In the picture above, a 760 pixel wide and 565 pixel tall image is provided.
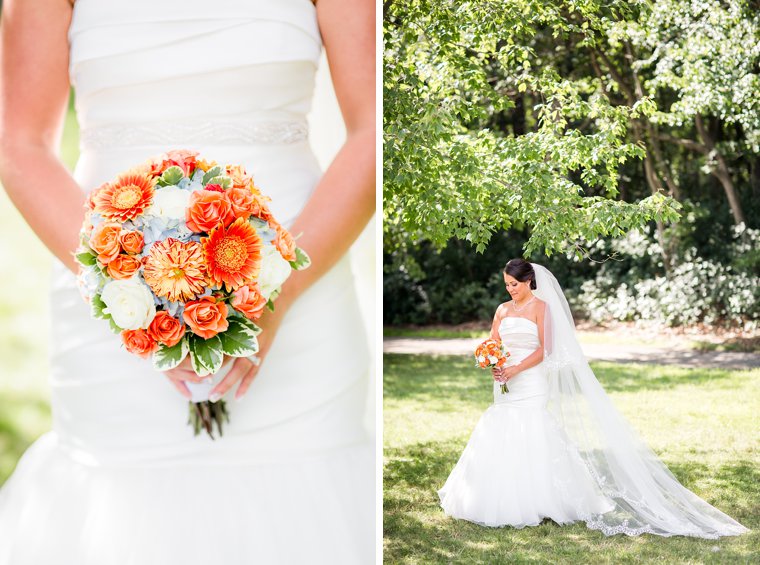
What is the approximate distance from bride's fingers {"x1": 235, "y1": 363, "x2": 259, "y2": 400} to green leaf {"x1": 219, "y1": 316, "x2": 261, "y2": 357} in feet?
0.48

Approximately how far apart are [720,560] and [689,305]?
3.39 ft

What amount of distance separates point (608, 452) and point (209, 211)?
230cm

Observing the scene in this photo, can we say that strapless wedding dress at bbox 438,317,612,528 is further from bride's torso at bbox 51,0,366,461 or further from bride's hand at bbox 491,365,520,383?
bride's torso at bbox 51,0,366,461

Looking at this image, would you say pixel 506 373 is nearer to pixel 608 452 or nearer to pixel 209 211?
pixel 608 452

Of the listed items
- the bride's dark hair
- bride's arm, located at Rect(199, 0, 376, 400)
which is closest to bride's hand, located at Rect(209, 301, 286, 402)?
bride's arm, located at Rect(199, 0, 376, 400)

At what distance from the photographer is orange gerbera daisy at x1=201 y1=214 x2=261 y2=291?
5.30 feet

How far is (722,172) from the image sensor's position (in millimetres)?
3477

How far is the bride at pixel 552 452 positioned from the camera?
3.27 metres

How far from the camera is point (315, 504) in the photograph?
1.87m

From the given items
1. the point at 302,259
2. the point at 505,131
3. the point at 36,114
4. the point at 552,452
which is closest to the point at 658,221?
the point at 505,131

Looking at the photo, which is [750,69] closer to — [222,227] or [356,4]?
[356,4]

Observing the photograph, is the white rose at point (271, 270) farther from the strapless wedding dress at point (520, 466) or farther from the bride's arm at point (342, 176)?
the strapless wedding dress at point (520, 466)

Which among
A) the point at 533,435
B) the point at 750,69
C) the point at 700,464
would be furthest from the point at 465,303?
the point at 750,69

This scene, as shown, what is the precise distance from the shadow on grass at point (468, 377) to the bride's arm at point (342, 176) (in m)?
1.99
